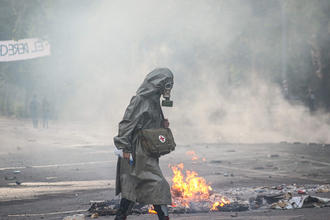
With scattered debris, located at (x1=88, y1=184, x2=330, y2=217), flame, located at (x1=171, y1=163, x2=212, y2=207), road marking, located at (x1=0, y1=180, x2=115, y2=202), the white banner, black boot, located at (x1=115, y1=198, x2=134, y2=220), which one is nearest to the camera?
black boot, located at (x1=115, y1=198, x2=134, y2=220)

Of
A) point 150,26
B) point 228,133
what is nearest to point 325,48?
point 228,133

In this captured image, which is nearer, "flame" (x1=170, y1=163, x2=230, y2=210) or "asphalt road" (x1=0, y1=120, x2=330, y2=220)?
"flame" (x1=170, y1=163, x2=230, y2=210)

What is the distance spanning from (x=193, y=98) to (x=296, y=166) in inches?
616

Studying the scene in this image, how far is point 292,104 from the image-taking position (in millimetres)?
20938

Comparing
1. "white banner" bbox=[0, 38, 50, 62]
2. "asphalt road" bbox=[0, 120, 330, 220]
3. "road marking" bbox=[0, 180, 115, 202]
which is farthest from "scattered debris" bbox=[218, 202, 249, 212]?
"white banner" bbox=[0, 38, 50, 62]

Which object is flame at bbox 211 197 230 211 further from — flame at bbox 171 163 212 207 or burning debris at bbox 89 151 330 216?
flame at bbox 171 163 212 207

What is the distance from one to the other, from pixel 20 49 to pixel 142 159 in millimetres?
21962

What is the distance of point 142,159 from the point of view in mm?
4508

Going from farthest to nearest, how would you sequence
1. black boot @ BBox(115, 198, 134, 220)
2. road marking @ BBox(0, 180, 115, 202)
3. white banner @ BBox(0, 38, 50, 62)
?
white banner @ BBox(0, 38, 50, 62) < road marking @ BBox(0, 180, 115, 202) < black boot @ BBox(115, 198, 134, 220)

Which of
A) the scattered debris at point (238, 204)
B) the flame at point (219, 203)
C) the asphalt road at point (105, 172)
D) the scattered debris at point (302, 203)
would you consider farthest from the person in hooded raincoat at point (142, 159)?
the scattered debris at point (302, 203)

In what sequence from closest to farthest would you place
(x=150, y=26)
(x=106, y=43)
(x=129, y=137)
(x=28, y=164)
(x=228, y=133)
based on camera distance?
(x=129, y=137)
(x=28, y=164)
(x=228, y=133)
(x=150, y=26)
(x=106, y=43)

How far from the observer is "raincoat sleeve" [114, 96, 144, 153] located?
4.45 m

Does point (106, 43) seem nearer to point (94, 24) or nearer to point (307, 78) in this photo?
point (94, 24)

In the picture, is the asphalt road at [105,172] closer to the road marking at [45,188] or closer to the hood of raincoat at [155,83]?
the road marking at [45,188]
